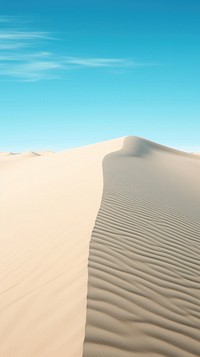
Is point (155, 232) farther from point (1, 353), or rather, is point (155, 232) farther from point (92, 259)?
point (1, 353)

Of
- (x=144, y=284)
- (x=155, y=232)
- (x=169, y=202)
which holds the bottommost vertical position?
(x=169, y=202)

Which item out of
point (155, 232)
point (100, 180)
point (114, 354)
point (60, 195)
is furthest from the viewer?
point (100, 180)

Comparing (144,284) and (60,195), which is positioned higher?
(144,284)

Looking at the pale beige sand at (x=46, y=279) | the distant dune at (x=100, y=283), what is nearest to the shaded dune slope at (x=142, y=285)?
the distant dune at (x=100, y=283)

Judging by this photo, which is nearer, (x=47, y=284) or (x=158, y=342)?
(x=158, y=342)

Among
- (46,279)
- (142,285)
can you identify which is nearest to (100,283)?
(142,285)

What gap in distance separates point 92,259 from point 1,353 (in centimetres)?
160

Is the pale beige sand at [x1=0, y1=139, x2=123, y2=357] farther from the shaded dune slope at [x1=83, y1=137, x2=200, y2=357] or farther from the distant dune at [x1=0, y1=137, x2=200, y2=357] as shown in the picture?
the shaded dune slope at [x1=83, y1=137, x2=200, y2=357]

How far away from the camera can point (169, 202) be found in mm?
10141

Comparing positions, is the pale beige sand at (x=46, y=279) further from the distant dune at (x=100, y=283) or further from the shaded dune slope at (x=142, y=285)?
the shaded dune slope at (x=142, y=285)

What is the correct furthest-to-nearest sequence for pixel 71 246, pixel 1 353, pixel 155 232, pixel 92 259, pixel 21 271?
pixel 155 232, pixel 71 246, pixel 21 271, pixel 92 259, pixel 1 353

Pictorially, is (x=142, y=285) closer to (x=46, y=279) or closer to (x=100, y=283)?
(x=100, y=283)

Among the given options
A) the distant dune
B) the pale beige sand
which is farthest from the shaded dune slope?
the pale beige sand

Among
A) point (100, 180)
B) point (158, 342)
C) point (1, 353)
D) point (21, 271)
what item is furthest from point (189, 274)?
point (100, 180)
